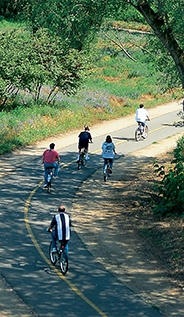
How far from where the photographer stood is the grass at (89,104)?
2728 cm

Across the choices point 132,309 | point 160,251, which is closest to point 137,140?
point 160,251

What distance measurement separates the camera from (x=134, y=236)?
51.8ft

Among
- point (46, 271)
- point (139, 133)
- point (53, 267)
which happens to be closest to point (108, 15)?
point (139, 133)

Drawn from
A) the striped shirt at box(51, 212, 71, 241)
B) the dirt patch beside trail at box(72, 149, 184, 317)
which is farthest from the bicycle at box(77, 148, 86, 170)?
the striped shirt at box(51, 212, 71, 241)

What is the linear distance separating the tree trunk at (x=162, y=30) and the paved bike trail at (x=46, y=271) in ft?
22.5

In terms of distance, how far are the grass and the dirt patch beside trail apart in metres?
5.18

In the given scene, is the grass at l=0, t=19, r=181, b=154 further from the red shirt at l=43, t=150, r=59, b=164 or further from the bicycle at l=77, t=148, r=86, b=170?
the red shirt at l=43, t=150, r=59, b=164

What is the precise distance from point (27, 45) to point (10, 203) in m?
14.9

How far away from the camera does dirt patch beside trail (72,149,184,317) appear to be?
12.5 metres

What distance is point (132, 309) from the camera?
1118cm

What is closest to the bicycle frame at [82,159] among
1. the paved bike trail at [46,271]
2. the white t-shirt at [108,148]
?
the white t-shirt at [108,148]

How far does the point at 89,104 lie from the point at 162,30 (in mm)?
16900

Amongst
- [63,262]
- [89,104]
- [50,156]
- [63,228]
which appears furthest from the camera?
[89,104]

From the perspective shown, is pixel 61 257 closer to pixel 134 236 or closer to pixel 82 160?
pixel 134 236
